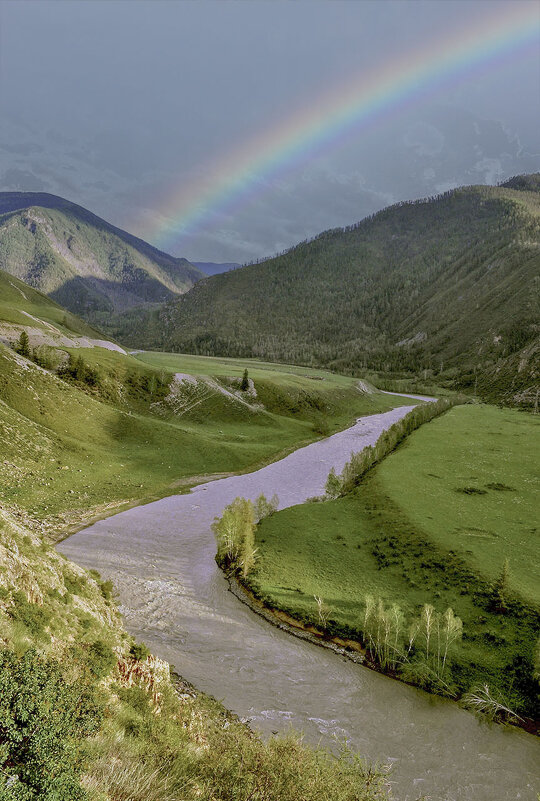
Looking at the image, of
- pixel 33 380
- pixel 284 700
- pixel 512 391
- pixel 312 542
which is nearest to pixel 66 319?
pixel 33 380

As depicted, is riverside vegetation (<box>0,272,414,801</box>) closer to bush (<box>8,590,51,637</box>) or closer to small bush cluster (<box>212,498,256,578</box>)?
bush (<box>8,590,51,637</box>)

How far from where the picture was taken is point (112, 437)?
72875mm

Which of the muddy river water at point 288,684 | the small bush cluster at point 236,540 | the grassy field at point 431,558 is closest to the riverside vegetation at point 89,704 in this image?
the muddy river water at point 288,684

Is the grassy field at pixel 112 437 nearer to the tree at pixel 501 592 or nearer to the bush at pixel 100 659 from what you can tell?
the bush at pixel 100 659

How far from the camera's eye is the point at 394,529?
4791 cm

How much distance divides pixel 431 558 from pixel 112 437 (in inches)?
2233

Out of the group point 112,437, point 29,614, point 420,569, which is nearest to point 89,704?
point 29,614

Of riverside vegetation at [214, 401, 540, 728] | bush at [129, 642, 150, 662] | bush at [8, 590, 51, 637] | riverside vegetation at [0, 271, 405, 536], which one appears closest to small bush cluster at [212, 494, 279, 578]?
riverside vegetation at [214, 401, 540, 728]

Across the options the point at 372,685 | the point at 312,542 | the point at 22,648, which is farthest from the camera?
the point at 312,542

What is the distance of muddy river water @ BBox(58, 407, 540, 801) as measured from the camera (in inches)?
805

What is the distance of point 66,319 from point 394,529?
144 metres

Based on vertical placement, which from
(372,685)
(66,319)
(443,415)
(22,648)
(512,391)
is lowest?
(372,685)

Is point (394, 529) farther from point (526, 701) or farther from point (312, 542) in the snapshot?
point (526, 701)

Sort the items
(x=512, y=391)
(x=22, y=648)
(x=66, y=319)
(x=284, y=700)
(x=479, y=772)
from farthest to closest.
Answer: (x=512, y=391) < (x=66, y=319) < (x=284, y=700) < (x=479, y=772) < (x=22, y=648)
